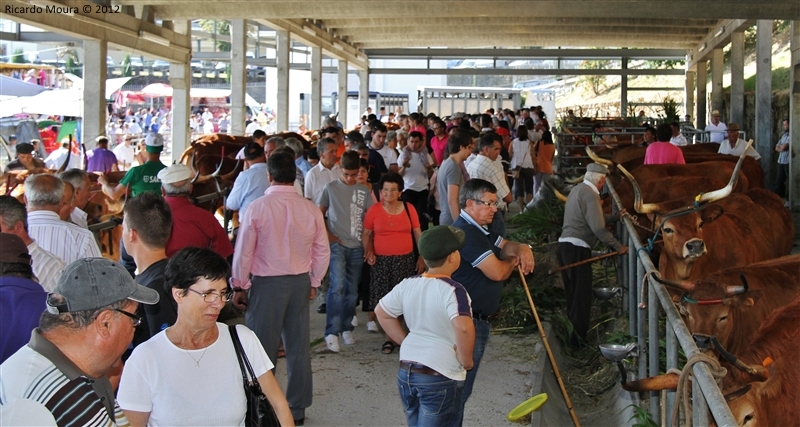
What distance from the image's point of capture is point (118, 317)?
2.96 metres

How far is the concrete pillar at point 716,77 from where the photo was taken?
2778cm

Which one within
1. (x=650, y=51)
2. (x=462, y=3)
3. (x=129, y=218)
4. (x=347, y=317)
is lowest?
(x=347, y=317)

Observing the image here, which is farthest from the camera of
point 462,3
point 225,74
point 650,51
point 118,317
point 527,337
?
point 225,74

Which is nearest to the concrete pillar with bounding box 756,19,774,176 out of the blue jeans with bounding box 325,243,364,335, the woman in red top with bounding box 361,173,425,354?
the woman in red top with bounding box 361,173,425,354

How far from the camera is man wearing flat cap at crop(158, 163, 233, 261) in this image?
5.78m

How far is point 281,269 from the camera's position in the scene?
6102 millimetres

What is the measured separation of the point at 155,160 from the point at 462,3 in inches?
353

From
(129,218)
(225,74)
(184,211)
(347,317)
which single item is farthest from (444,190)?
(225,74)

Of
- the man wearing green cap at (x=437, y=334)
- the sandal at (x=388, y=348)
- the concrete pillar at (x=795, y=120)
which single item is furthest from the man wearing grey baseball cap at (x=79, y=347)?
the concrete pillar at (x=795, y=120)

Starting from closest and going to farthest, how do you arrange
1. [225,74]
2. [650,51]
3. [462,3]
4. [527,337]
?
1. [527,337]
2. [462,3]
3. [650,51]
4. [225,74]

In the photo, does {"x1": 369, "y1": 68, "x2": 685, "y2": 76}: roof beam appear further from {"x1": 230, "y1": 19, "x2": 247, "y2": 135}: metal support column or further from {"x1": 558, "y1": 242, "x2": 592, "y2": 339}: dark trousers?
{"x1": 558, "y1": 242, "x2": 592, "y2": 339}: dark trousers

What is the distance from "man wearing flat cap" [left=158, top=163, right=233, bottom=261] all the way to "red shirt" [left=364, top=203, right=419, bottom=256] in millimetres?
2226

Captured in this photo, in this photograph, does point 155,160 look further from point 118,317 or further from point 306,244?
point 118,317

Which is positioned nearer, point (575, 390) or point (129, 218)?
point (129, 218)
